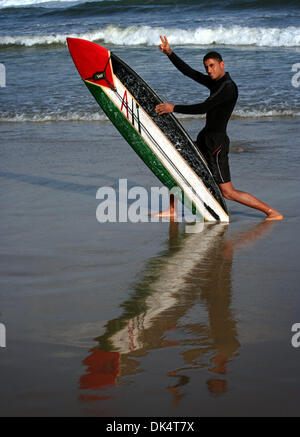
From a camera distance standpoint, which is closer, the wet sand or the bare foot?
the wet sand

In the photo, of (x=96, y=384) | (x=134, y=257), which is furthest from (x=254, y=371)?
(x=134, y=257)

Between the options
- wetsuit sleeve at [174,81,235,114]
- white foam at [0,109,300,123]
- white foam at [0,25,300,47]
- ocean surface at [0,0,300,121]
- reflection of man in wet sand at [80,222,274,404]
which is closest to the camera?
reflection of man in wet sand at [80,222,274,404]

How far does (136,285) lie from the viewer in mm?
3992

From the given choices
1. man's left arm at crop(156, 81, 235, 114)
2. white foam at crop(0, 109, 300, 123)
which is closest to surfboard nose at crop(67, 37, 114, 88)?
man's left arm at crop(156, 81, 235, 114)

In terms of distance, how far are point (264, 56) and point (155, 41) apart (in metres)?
5.65

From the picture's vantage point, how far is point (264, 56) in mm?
15047

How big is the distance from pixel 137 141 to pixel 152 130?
188mm

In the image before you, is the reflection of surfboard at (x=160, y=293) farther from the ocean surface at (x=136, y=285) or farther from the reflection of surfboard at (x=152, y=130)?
the reflection of surfboard at (x=152, y=130)

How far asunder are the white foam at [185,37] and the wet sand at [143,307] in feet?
40.2

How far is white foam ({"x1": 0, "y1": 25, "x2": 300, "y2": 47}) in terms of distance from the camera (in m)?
18.0

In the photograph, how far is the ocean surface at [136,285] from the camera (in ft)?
8.85

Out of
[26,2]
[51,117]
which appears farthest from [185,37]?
[26,2]

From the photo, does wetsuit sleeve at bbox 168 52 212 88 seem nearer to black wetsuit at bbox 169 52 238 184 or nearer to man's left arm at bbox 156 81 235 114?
black wetsuit at bbox 169 52 238 184

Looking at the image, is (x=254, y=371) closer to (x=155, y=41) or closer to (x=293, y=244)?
(x=293, y=244)
